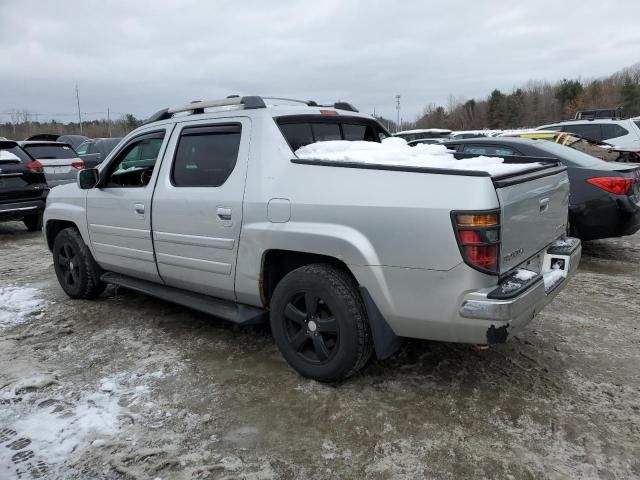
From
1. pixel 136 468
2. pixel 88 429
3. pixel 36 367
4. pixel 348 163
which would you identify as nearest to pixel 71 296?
pixel 36 367

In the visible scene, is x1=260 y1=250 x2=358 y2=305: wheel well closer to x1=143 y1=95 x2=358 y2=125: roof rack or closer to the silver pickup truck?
the silver pickup truck

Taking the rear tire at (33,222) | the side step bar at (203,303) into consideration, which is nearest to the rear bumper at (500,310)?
the side step bar at (203,303)

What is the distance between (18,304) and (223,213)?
311cm

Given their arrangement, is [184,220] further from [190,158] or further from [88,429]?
[88,429]

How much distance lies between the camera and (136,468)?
8.41 feet

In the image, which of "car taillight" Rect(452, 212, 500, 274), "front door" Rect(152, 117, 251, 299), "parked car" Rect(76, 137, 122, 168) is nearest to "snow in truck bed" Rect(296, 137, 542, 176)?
"car taillight" Rect(452, 212, 500, 274)

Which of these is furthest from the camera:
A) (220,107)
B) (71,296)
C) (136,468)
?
(71,296)

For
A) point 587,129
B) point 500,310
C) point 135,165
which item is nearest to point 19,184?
point 135,165

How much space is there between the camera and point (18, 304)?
5.26m

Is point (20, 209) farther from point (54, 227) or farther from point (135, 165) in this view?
point (135, 165)

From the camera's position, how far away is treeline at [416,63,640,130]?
189ft

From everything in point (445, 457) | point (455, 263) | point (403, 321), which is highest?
point (455, 263)

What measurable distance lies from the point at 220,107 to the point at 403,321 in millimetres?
2236

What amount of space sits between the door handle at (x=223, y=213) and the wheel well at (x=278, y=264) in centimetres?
40
